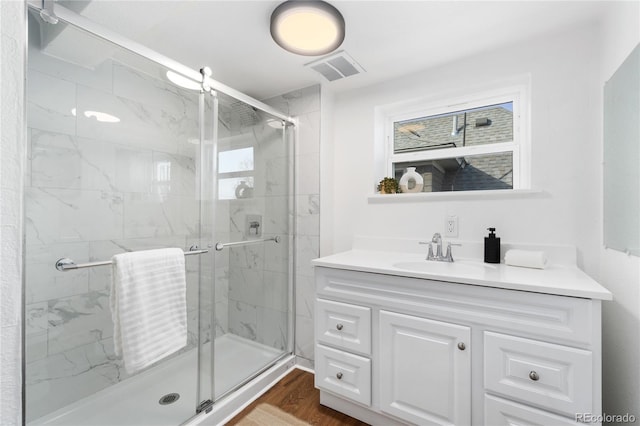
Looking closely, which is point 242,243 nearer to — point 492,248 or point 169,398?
point 169,398

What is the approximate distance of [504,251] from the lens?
161 centimetres

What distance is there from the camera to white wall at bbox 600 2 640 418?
103 centimetres

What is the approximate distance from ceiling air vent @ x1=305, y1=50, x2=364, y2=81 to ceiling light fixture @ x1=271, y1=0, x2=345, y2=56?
9.3 inches

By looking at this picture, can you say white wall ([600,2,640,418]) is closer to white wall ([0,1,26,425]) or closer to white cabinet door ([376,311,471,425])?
white cabinet door ([376,311,471,425])

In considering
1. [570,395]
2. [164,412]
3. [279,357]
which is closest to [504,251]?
[570,395]

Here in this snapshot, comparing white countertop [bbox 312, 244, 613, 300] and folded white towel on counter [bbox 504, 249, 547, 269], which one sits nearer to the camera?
white countertop [bbox 312, 244, 613, 300]

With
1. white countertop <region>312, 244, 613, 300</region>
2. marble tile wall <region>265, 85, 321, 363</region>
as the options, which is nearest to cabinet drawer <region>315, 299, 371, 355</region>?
white countertop <region>312, 244, 613, 300</region>

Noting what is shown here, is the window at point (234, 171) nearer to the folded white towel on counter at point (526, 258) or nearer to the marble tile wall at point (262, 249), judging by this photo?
the marble tile wall at point (262, 249)

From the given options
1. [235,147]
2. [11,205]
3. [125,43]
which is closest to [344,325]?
[235,147]

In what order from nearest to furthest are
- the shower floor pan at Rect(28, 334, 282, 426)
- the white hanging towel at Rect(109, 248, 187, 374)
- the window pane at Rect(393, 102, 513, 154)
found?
the white hanging towel at Rect(109, 248, 187, 374), the shower floor pan at Rect(28, 334, 282, 426), the window pane at Rect(393, 102, 513, 154)

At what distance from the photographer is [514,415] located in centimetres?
111

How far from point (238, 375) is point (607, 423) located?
185 cm

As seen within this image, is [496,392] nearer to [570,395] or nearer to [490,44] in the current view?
[570,395]

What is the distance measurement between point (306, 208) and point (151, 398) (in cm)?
145
